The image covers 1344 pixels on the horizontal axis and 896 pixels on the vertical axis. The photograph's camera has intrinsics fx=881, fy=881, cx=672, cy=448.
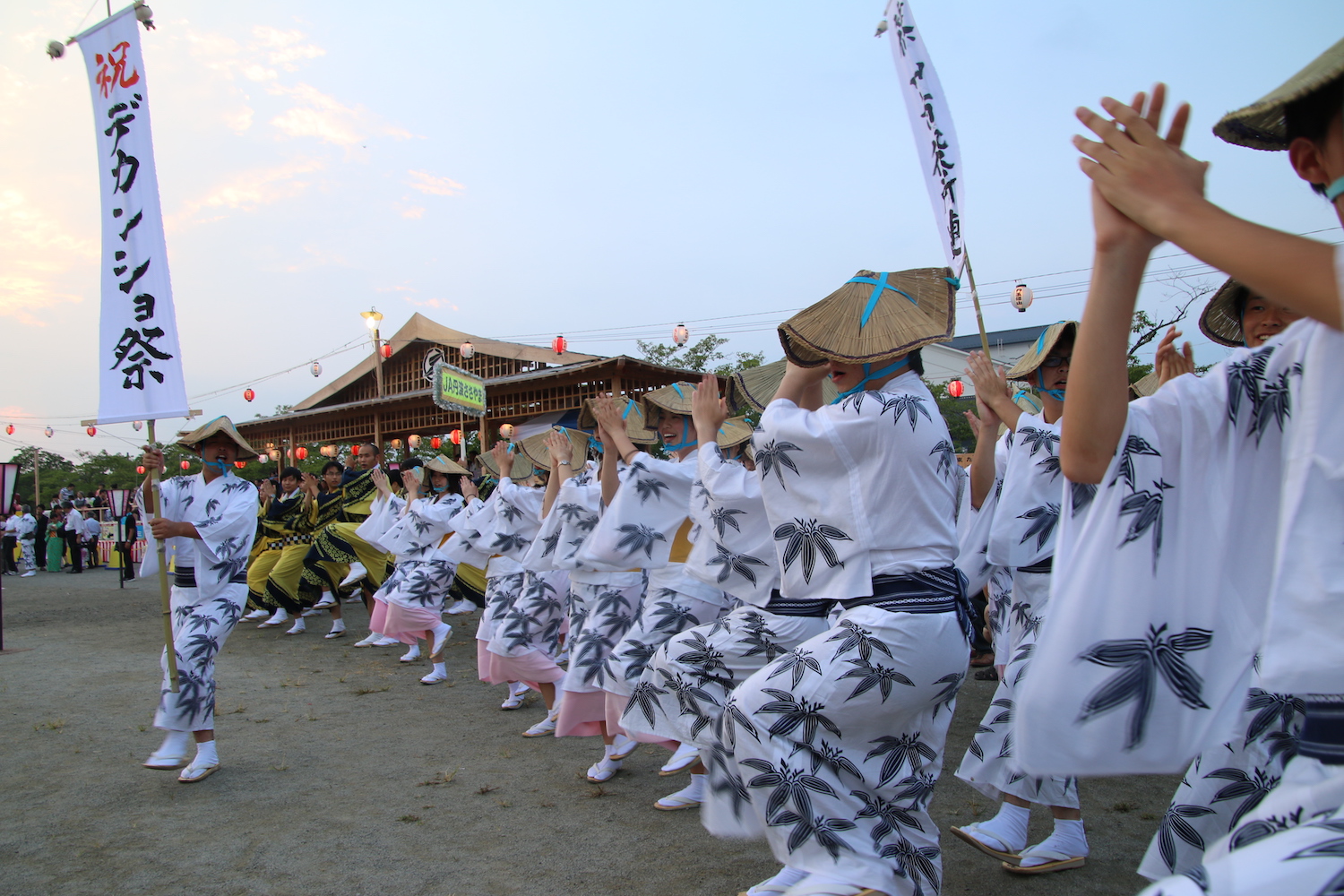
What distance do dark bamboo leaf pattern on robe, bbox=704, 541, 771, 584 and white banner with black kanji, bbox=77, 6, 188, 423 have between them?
3.09 meters

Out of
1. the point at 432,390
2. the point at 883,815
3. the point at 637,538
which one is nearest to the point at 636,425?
the point at 637,538

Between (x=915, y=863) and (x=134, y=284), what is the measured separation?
4.77 m

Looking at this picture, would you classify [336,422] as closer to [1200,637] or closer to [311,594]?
[311,594]

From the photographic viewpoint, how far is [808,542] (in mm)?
2799

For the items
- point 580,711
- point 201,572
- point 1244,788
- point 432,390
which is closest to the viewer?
point 1244,788

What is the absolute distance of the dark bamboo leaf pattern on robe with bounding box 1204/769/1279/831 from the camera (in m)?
2.24

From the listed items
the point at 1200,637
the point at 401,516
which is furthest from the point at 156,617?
the point at 1200,637

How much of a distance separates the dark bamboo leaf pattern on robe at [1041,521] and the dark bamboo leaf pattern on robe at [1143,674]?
7.68 feet

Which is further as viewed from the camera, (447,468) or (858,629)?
(447,468)

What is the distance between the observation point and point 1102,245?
141 centimetres

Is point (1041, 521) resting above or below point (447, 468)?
below

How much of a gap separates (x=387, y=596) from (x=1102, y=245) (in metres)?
8.42

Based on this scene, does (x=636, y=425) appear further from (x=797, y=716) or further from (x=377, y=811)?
(x=797, y=716)

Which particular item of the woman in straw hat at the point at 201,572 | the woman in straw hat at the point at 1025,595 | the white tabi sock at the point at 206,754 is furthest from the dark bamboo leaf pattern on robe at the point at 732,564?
the white tabi sock at the point at 206,754
